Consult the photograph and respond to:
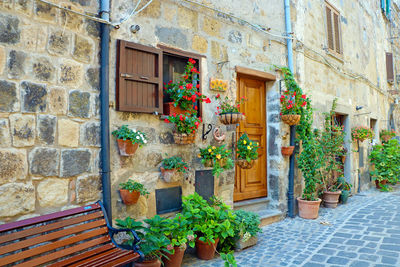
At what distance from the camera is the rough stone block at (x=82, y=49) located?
9.32 feet

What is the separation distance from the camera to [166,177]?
3.41m

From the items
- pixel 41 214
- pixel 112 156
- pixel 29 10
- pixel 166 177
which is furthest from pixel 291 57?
pixel 41 214

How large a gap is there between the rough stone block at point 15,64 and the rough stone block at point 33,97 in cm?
9

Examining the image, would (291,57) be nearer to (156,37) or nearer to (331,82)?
(331,82)

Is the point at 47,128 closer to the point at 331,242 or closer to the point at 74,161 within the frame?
the point at 74,161

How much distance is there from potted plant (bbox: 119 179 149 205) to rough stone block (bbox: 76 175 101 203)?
245mm

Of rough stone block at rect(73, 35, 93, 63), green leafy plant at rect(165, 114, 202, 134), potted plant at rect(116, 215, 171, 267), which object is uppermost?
rough stone block at rect(73, 35, 93, 63)

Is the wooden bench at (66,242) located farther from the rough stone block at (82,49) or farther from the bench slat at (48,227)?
the rough stone block at (82,49)

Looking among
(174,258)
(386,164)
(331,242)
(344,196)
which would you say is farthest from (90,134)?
(386,164)

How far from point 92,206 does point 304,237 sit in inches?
114

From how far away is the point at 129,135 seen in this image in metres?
3.00

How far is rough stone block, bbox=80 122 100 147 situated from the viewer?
9.37 ft

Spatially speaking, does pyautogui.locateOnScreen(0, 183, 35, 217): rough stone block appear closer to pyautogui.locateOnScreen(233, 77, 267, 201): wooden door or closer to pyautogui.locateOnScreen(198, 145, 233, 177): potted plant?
pyautogui.locateOnScreen(198, 145, 233, 177): potted plant

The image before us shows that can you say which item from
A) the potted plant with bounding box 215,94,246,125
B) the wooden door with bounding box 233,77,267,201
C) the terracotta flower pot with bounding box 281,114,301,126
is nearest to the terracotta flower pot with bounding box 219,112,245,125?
the potted plant with bounding box 215,94,246,125
